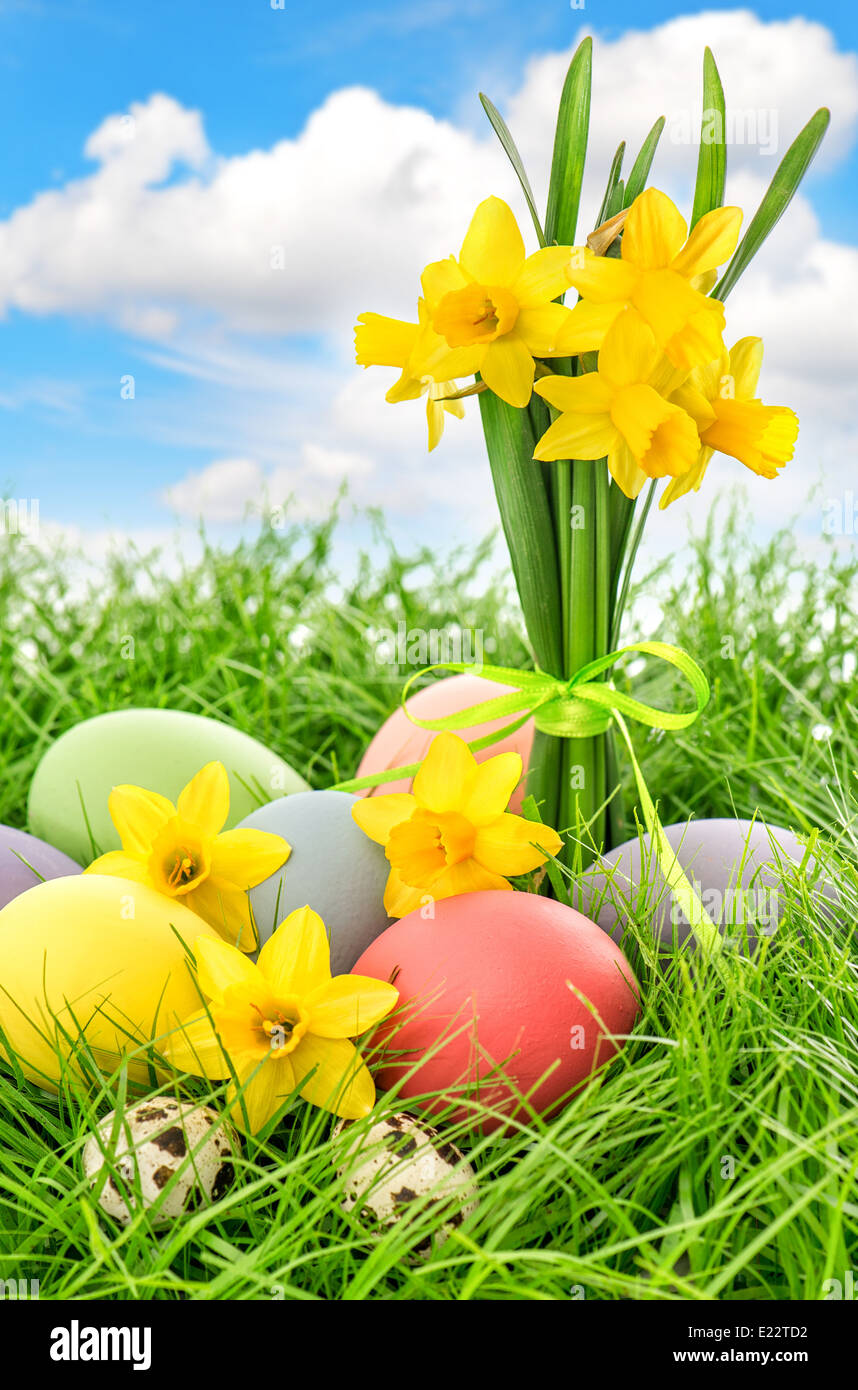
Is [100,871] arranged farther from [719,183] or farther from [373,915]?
[719,183]

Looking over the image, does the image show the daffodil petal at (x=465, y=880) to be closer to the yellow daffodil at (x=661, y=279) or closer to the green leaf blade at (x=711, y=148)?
the yellow daffodil at (x=661, y=279)

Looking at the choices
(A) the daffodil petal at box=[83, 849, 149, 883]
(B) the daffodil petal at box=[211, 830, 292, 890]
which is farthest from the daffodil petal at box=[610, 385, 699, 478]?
(A) the daffodil petal at box=[83, 849, 149, 883]

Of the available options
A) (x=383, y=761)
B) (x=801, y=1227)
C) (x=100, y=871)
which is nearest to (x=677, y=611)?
(x=383, y=761)

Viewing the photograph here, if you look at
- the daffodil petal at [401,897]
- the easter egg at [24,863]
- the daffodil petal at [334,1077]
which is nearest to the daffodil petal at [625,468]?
the daffodil petal at [401,897]

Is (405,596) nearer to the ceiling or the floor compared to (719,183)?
nearer to the floor

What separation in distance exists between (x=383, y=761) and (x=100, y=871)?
321 millimetres

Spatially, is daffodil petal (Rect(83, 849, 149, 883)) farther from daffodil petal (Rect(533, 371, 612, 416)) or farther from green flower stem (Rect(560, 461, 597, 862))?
daffodil petal (Rect(533, 371, 612, 416))

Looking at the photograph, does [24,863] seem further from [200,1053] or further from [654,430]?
[654,430]

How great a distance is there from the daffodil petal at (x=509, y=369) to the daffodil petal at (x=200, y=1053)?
1.63 ft

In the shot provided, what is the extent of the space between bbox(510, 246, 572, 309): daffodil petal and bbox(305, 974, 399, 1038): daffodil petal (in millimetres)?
501

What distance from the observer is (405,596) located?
6.19ft

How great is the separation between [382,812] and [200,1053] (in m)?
0.23

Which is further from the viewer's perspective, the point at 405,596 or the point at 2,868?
the point at 405,596
